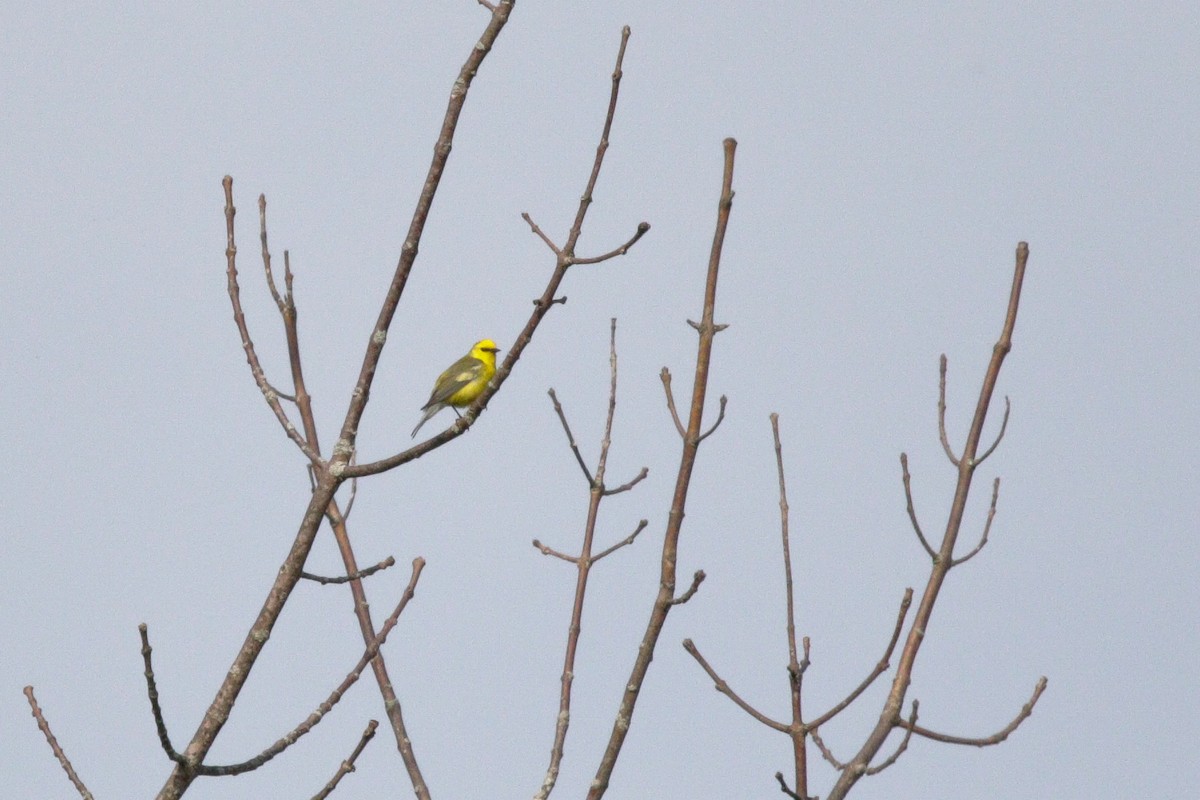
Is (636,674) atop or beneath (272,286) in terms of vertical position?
beneath

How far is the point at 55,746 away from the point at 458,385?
11125 mm

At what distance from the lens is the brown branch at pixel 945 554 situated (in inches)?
134

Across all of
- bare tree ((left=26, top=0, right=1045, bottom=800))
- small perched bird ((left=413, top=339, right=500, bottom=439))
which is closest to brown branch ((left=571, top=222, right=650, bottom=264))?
bare tree ((left=26, top=0, right=1045, bottom=800))

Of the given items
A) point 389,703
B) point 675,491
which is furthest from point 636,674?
point 389,703

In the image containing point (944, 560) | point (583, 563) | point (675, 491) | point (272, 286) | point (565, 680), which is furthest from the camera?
point (583, 563)

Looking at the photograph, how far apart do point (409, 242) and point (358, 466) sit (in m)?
0.59

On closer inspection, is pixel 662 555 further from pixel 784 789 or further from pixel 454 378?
pixel 454 378

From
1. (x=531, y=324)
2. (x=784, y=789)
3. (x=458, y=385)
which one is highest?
(x=458, y=385)

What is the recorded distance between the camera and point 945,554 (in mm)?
3477

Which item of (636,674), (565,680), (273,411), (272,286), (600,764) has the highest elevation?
(272,286)

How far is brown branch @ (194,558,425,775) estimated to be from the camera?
339cm

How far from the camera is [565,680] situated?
4.78 m

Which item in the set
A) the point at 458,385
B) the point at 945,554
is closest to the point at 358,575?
the point at 945,554

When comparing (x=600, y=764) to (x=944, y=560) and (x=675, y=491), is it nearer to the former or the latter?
(x=675, y=491)
